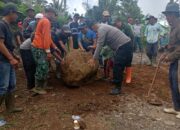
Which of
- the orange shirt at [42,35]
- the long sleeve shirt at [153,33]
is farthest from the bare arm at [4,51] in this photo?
the long sleeve shirt at [153,33]

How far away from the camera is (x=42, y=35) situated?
6027 mm

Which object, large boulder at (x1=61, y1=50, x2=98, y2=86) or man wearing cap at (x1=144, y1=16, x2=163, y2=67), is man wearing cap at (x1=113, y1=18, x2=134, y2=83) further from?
man wearing cap at (x1=144, y1=16, x2=163, y2=67)

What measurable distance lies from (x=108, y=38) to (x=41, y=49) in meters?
1.45

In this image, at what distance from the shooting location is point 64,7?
2684 centimetres

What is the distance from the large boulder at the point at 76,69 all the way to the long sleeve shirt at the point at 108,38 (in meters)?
0.65

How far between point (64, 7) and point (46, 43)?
21402 mm

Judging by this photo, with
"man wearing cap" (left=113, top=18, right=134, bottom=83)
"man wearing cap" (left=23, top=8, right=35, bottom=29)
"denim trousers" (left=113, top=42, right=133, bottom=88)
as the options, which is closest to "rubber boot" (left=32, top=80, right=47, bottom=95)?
"denim trousers" (left=113, top=42, right=133, bottom=88)

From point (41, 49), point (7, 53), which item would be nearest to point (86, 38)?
point (41, 49)

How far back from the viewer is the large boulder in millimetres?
6863

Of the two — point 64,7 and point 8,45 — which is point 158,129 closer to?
point 8,45

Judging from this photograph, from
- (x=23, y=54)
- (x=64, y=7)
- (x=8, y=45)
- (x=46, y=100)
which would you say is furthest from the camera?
(x=64, y=7)

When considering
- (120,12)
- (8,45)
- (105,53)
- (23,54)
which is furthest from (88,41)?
(120,12)

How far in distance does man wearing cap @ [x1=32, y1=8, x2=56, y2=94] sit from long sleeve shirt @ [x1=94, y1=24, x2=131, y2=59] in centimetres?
Result: 103

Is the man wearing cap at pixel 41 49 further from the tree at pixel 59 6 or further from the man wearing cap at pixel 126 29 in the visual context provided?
the tree at pixel 59 6
